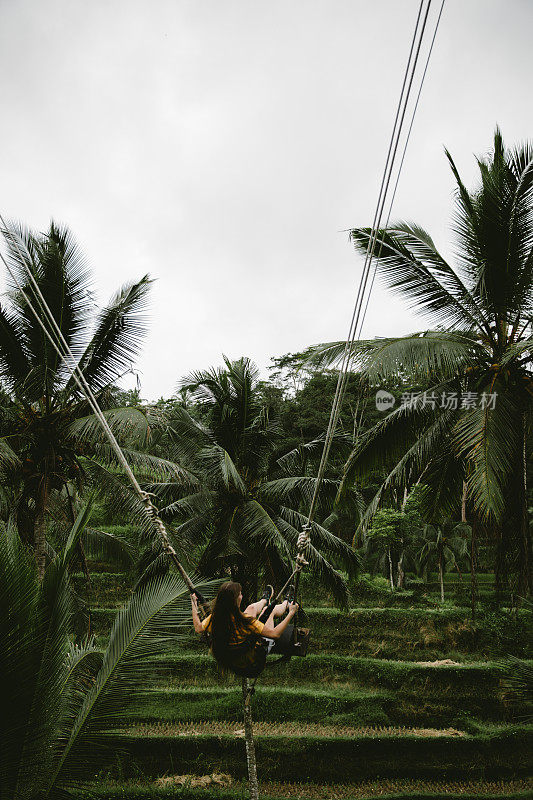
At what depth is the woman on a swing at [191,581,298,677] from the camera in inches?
149

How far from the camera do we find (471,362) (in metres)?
5.93

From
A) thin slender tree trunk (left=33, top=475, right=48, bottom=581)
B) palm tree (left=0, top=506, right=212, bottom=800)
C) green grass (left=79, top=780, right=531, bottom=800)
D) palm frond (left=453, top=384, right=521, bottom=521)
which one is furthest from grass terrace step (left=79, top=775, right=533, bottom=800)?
palm frond (left=453, top=384, right=521, bottom=521)

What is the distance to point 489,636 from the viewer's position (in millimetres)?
17578

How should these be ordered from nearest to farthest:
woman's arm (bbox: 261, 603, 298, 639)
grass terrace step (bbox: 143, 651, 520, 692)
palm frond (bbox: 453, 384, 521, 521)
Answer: woman's arm (bbox: 261, 603, 298, 639)
palm frond (bbox: 453, 384, 521, 521)
grass terrace step (bbox: 143, 651, 520, 692)

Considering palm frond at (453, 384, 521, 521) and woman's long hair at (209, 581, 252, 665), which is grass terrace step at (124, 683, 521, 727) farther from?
woman's long hair at (209, 581, 252, 665)

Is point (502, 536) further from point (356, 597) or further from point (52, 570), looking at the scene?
point (356, 597)

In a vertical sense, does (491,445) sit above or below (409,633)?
above

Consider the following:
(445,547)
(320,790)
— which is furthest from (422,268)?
(445,547)

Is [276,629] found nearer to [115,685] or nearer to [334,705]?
[115,685]

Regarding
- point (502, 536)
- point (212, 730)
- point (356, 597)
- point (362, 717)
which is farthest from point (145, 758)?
point (356, 597)

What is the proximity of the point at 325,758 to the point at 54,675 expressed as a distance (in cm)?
953

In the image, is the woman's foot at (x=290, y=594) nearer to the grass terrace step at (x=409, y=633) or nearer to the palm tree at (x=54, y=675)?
the palm tree at (x=54, y=675)

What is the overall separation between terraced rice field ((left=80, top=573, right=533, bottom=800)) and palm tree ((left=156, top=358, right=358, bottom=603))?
7.33 ft

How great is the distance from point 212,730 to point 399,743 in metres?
3.82
